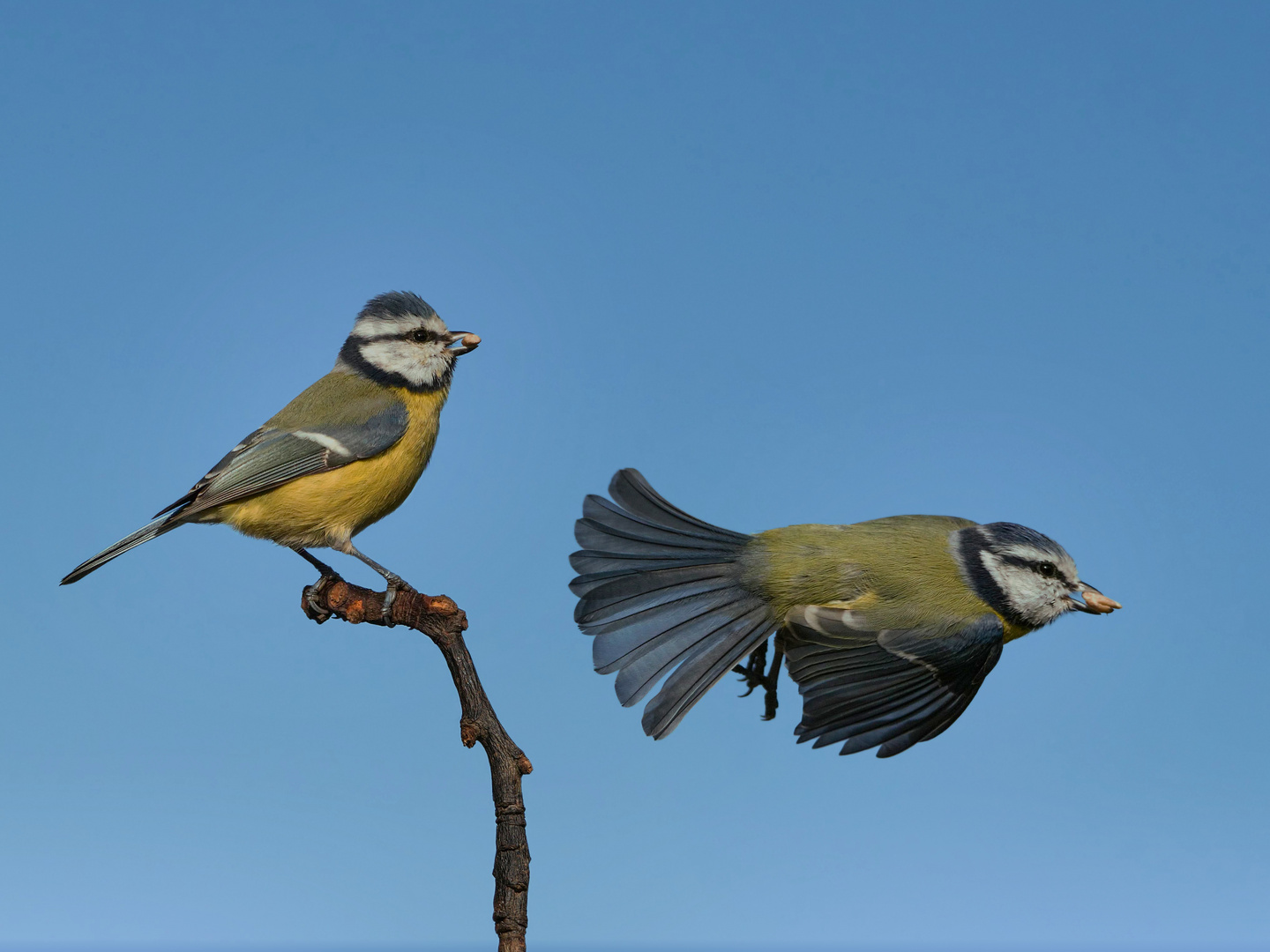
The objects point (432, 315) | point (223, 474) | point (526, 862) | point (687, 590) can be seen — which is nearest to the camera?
point (526, 862)

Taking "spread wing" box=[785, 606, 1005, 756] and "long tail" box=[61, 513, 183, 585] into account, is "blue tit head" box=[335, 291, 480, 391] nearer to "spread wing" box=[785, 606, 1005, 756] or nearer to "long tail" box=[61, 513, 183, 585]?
"long tail" box=[61, 513, 183, 585]

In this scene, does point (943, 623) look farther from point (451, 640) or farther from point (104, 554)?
point (104, 554)

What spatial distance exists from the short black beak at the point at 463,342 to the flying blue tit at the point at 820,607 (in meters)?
0.84

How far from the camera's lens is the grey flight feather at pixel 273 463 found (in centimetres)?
305

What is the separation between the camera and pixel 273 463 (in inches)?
121

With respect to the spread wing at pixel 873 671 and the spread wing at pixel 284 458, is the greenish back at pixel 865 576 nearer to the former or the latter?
the spread wing at pixel 873 671

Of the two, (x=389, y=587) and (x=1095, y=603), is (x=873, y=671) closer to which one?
(x=1095, y=603)

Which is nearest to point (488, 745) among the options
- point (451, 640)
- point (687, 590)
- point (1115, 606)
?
point (451, 640)

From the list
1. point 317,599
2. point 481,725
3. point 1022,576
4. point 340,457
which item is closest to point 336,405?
point 340,457

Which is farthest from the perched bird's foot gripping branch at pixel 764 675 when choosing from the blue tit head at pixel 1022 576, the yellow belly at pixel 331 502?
the yellow belly at pixel 331 502

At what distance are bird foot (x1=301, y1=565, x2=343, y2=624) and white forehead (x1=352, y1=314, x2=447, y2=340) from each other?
33.5 inches

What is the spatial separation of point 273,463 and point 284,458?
34 millimetres

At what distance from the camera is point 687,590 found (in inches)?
112

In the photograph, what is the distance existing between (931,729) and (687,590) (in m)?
0.85
